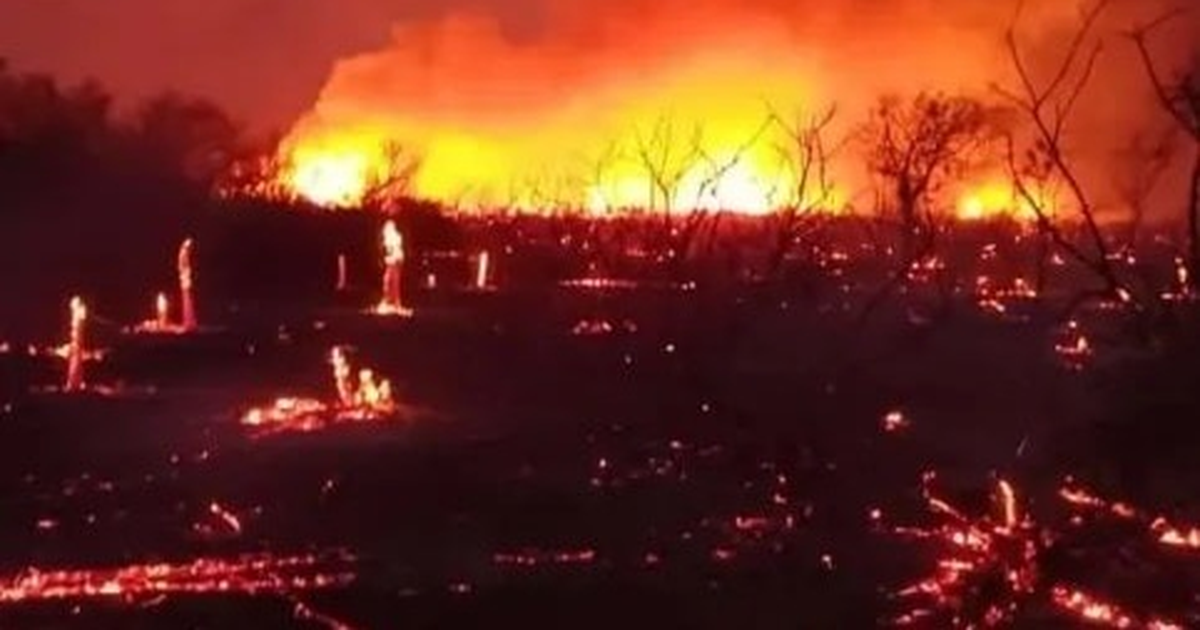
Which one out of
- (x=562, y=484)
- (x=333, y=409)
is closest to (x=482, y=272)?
(x=333, y=409)

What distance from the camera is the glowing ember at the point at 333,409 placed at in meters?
24.8

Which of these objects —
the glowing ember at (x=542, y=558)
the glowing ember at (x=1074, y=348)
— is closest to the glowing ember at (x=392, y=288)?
the glowing ember at (x=1074, y=348)

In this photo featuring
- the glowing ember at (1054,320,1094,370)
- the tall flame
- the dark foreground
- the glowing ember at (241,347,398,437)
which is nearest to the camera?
the dark foreground

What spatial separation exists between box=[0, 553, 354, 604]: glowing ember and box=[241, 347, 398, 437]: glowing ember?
7.99 metres

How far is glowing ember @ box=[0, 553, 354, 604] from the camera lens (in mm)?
14797

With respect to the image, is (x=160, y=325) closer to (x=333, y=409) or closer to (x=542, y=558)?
(x=333, y=409)

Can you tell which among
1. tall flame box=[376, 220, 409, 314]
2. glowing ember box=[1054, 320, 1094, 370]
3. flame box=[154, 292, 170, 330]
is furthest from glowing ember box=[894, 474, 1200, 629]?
tall flame box=[376, 220, 409, 314]

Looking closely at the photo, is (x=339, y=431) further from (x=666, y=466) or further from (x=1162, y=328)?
(x=1162, y=328)

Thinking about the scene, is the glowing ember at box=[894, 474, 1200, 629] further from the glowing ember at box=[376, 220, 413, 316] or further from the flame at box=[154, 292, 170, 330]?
the glowing ember at box=[376, 220, 413, 316]

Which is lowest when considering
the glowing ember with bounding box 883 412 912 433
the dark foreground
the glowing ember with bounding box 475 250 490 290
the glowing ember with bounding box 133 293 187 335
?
the glowing ember with bounding box 883 412 912 433

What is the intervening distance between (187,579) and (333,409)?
1105 centimetres

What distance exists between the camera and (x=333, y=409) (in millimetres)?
26375

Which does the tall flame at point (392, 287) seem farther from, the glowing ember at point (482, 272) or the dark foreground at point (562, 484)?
the dark foreground at point (562, 484)

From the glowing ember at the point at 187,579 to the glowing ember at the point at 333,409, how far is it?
7.99m
